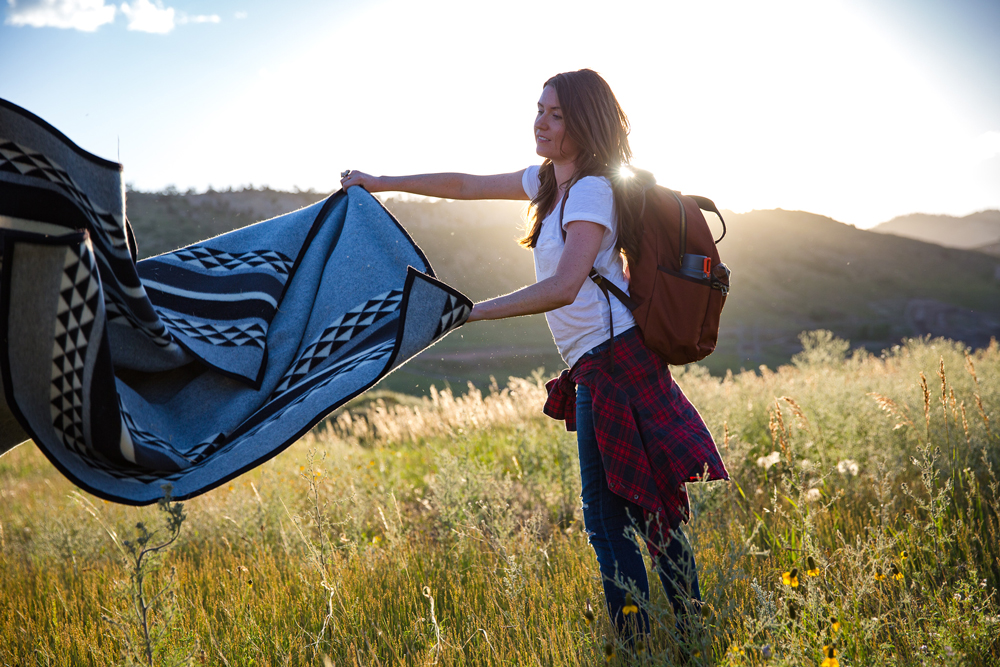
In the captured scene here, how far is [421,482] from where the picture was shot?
5945mm

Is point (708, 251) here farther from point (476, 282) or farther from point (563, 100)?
point (476, 282)

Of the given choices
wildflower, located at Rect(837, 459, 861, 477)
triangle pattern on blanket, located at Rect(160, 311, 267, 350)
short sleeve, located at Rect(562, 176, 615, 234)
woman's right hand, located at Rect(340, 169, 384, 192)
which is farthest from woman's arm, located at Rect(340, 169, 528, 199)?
wildflower, located at Rect(837, 459, 861, 477)

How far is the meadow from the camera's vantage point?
6.93ft

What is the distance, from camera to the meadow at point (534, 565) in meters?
2.11

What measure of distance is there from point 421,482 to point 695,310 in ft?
13.8

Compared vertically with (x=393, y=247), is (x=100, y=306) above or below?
below

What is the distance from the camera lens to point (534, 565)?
327 cm

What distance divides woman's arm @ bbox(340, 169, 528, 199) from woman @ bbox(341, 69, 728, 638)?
542 millimetres

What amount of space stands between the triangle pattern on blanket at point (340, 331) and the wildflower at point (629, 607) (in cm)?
132

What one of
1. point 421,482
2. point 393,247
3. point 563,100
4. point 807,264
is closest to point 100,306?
point 393,247

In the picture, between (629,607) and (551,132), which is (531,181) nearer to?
(551,132)

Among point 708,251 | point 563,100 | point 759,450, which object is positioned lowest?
point 759,450

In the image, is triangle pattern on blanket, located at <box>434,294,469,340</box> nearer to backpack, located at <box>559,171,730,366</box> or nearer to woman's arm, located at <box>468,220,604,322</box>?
woman's arm, located at <box>468,220,604,322</box>

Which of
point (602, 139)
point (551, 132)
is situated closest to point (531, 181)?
point (551, 132)
